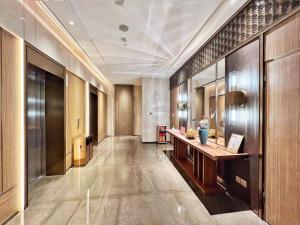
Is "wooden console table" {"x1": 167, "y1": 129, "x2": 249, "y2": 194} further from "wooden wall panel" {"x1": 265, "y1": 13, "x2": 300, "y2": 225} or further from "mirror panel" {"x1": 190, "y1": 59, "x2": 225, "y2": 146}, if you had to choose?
"wooden wall panel" {"x1": 265, "y1": 13, "x2": 300, "y2": 225}

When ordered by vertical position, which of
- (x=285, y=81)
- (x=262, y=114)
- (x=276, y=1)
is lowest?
(x=262, y=114)

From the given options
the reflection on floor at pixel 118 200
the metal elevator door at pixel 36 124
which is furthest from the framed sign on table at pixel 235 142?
the metal elevator door at pixel 36 124

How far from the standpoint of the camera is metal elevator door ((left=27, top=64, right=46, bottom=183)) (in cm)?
368

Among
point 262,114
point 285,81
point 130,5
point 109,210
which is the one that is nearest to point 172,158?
point 109,210

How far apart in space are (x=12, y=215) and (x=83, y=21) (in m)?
3.50

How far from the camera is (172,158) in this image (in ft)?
19.2

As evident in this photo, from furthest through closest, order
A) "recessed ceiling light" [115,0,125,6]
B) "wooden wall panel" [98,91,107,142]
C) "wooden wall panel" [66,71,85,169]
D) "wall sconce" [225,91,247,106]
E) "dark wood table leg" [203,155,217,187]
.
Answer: "wooden wall panel" [98,91,107,142]
"wooden wall panel" [66,71,85,169]
"dark wood table leg" [203,155,217,187]
"wall sconce" [225,91,247,106]
"recessed ceiling light" [115,0,125,6]

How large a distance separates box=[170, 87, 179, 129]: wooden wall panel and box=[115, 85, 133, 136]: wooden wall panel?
368 centimetres

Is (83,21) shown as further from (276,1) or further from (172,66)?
(172,66)

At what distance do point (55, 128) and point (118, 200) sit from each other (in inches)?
95.8

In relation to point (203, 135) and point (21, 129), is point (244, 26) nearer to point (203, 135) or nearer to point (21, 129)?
point (203, 135)

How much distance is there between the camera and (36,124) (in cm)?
392

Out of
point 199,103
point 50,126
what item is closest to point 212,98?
point 199,103

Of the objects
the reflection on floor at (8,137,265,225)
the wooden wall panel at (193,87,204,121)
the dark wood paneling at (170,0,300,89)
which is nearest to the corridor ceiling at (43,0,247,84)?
the dark wood paneling at (170,0,300,89)
